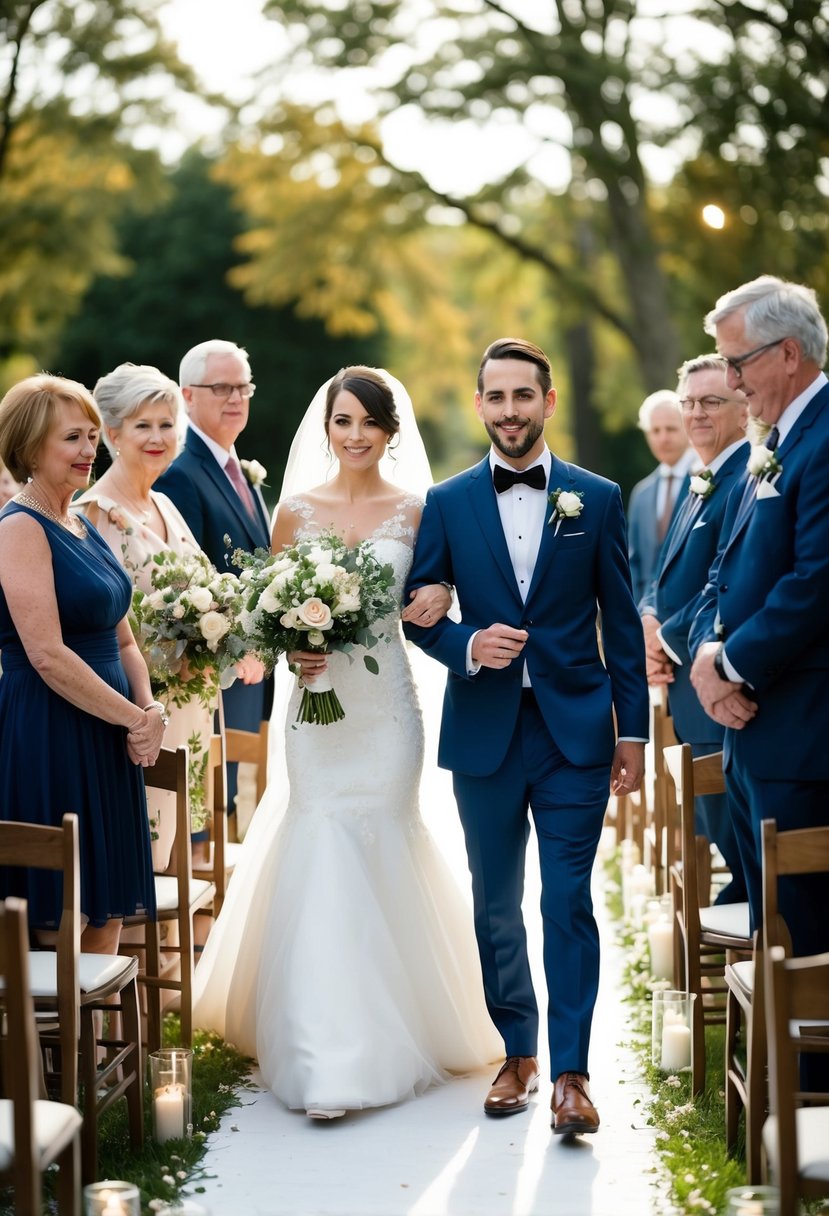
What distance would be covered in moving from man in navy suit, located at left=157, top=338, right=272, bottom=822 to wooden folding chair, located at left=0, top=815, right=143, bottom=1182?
287 centimetres

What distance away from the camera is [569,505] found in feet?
16.7

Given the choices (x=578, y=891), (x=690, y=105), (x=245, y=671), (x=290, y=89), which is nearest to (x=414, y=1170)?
(x=578, y=891)

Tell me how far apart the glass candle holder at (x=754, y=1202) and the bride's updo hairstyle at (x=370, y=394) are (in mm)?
3137

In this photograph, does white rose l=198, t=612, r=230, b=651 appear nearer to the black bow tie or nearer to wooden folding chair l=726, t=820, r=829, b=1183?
the black bow tie

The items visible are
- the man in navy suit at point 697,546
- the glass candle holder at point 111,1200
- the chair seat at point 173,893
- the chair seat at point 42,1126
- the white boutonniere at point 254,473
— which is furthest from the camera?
the white boutonniere at point 254,473

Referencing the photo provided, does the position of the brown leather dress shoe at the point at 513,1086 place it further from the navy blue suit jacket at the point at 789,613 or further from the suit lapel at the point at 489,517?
the suit lapel at the point at 489,517

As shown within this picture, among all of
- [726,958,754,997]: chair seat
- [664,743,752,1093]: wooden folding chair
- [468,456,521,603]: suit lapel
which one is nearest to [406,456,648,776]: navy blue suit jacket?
[468,456,521,603]: suit lapel

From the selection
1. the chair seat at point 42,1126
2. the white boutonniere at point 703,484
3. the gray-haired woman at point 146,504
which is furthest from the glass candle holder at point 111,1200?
the white boutonniere at point 703,484

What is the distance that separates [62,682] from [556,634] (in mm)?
1683

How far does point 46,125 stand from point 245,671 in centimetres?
1418

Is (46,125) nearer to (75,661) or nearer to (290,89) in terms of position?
(290,89)

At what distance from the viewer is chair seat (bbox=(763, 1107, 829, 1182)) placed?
3.33 m

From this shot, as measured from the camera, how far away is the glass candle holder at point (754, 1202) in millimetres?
3520

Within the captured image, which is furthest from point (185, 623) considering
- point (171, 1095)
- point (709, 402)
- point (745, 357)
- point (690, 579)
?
point (709, 402)
